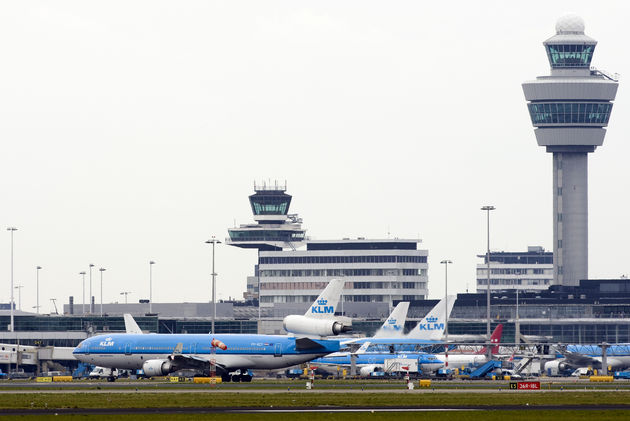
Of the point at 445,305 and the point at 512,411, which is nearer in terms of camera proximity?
the point at 512,411

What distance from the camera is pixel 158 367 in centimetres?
12394

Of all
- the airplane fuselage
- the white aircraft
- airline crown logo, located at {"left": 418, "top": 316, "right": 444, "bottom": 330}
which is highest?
airline crown logo, located at {"left": 418, "top": 316, "right": 444, "bottom": 330}

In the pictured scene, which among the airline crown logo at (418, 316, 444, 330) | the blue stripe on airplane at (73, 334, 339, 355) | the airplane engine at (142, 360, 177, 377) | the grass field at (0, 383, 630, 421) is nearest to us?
the grass field at (0, 383, 630, 421)

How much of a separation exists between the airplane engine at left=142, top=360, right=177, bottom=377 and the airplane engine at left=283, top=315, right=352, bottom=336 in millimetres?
11562

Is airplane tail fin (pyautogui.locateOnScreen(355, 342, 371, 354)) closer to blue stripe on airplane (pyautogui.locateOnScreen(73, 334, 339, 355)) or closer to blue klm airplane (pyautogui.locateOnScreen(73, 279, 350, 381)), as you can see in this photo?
blue stripe on airplane (pyautogui.locateOnScreen(73, 334, 339, 355))

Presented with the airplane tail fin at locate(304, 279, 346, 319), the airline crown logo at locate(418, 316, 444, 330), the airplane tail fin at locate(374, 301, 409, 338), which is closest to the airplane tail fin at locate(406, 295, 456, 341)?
the airline crown logo at locate(418, 316, 444, 330)

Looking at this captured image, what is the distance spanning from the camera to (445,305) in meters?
166

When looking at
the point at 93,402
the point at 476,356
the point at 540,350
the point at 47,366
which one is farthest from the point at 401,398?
the point at 47,366

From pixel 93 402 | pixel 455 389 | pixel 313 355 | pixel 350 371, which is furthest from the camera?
pixel 350 371

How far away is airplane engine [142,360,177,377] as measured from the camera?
12394cm

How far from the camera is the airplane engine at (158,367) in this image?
407ft

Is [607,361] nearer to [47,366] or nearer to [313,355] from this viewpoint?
[313,355]

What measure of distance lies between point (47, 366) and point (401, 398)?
306ft

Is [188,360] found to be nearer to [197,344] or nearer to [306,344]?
[197,344]
